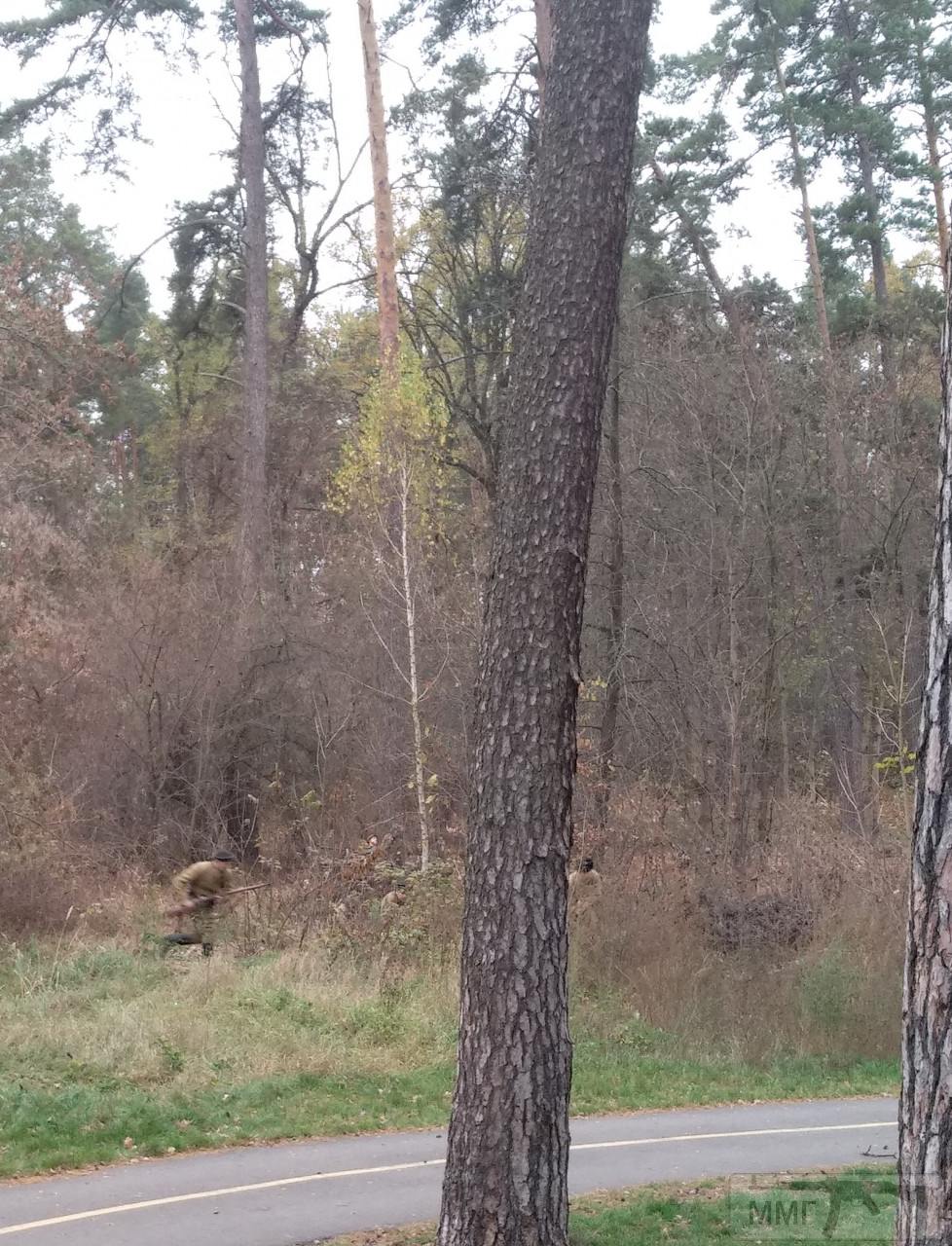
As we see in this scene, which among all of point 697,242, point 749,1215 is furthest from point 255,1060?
point 697,242

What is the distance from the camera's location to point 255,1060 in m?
12.2

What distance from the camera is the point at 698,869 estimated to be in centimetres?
1716

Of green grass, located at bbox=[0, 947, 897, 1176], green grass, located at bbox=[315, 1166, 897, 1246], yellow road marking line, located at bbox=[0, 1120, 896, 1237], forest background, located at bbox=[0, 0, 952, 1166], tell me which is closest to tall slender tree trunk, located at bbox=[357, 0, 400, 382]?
forest background, located at bbox=[0, 0, 952, 1166]

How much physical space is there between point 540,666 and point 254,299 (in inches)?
835

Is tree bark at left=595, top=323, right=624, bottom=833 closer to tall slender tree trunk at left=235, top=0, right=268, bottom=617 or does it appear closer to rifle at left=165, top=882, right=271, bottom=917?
tall slender tree trunk at left=235, top=0, right=268, bottom=617

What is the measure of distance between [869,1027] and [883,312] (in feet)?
61.4

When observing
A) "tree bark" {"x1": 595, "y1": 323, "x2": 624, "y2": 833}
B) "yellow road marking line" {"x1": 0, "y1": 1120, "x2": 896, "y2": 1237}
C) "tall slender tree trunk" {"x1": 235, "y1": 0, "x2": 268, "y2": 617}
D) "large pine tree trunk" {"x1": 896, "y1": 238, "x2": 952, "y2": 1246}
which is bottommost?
"yellow road marking line" {"x1": 0, "y1": 1120, "x2": 896, "y2": 1237}

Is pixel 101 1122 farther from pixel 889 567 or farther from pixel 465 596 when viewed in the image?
pixel 889 567

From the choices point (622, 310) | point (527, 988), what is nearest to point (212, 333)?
point (622, 310)

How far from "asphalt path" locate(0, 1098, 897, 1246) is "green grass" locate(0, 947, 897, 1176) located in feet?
1.61

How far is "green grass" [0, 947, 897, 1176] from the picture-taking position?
413 inches

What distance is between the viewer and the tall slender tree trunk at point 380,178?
2416cm

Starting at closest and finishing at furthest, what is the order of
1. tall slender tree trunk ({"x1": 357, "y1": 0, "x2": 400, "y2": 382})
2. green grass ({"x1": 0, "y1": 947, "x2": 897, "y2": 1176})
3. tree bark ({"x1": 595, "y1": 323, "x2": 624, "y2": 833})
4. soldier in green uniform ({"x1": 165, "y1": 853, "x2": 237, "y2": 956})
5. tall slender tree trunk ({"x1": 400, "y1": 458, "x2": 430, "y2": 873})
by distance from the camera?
green grass ({"x1": 0, "y1": 947, "x2": 897, "y2": 1176}) → soldier in green uniform ({"x1": 165, "y1": 853, "x2": 237, "y2": 956}) → tall slender tree trunk ({"x1": 400, "y1": 458, "x2": 430, "y2": 873}) → tree bark ({"x1": 595, "y1": 323, "x2": 624, "y2": 833}) → tall slender tree trunk ({"x1": 357, "y1": 0, "x2": 400, "y2": 382})

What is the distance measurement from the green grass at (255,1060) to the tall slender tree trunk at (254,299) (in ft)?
36.5
